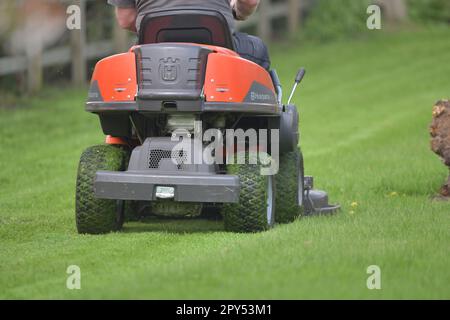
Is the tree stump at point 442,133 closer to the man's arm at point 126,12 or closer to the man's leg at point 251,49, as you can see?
the man's leg at point 251,49

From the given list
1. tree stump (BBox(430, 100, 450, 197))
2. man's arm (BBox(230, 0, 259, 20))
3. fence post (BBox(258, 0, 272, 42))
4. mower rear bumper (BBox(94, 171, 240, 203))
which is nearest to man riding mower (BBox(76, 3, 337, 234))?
mower rear bumper (BBox(94, 171, 240, 203))

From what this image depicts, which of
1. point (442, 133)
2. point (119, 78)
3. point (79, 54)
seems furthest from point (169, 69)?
point (79, 54)

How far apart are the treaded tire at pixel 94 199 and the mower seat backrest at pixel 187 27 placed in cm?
80

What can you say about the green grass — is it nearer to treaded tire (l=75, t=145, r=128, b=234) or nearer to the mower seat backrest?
treaded tire (l=75, t=145, r=128, b=234)

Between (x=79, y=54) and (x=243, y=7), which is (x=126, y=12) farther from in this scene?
(x=79, y=54)

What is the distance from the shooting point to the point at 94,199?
7.40 meters

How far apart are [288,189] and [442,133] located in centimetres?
166

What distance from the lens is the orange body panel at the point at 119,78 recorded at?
7262 mm

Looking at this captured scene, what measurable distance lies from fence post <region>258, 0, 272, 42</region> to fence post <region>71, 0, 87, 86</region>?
6183 mm

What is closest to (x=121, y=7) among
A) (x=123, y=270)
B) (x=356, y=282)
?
(x=123, y=270)

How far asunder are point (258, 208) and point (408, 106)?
9.00m

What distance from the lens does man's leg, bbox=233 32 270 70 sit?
7.76 m

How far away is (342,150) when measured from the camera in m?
12.5

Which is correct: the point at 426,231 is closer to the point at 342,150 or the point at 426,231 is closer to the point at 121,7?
the point at 121,7
